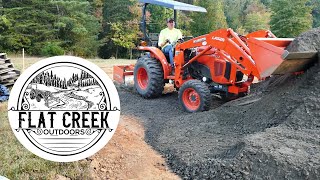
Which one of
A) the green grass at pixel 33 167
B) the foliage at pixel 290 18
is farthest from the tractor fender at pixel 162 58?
the foliage at pixel 290 18

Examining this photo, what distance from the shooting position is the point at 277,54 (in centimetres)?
529

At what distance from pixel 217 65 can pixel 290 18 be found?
28619 millimetres

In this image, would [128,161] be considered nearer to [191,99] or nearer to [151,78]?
[191,99]

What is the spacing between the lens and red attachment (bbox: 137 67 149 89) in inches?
351

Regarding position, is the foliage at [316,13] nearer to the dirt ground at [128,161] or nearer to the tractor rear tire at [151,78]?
the tractor rear tire at [151,78]

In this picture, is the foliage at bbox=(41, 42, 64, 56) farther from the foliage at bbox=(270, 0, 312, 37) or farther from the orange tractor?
the foliage at bbox=(270, 0, 312, 37)

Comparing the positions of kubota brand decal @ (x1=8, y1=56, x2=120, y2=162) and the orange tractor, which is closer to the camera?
kubota brand decal @ (x1=8, y1=56, x2=120, y2=162)

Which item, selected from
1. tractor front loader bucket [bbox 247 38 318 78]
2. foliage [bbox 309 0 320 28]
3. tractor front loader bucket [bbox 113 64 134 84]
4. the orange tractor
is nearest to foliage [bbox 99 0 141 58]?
tractor front loader bucket [bbox 113 64 134 84]

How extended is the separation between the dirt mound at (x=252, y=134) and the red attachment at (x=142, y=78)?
160 cm

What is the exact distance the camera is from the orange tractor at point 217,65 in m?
5.48

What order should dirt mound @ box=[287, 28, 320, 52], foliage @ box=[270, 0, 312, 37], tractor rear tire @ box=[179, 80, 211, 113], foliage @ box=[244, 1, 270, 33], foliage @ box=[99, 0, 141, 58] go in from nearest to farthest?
dirt mound @ box=[287, 28, 320, 52] < tractor rear tire @ box=[179, 80, 211, 113] < foliage @ box=[99, 0, 141, 58] < foliage @ box=[270, 0, 312, 37] < foliage @ box=[244, 1, 270, 33]

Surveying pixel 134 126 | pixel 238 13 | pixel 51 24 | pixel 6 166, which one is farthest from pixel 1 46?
pixel 238 13

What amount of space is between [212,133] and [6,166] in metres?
3.01

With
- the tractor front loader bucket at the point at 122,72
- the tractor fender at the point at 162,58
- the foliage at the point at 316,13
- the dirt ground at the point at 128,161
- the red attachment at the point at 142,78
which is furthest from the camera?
the foliage at the point at 316,13
